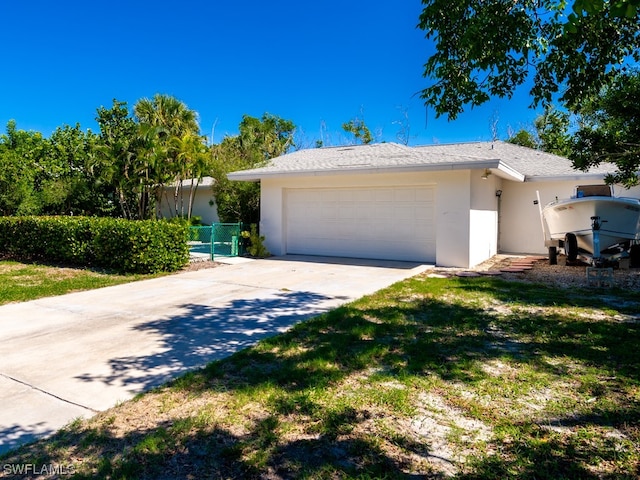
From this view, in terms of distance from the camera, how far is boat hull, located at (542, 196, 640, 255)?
9711 mm

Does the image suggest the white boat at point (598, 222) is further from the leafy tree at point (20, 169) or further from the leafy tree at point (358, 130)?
the leafy tree at point (358, 130)

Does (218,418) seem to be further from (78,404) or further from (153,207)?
(153,207)

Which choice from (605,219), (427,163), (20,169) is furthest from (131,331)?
(20,169)

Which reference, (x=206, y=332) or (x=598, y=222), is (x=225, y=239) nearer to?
(x=206, y=332)

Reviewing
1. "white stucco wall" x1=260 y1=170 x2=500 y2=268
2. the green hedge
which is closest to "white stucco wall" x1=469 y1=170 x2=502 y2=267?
"white stucco wall" x1=260 y1=170 x2=500 y2=268

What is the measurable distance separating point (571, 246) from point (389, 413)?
9527 mm

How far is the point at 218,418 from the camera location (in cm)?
325

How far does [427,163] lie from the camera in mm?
10914

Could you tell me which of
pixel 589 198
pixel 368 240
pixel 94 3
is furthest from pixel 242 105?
pixel 589 198

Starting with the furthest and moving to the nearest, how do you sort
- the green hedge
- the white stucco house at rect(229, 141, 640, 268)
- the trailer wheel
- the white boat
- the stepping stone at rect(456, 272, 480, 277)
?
1. the white stucco house at rect(229, 141, 640, 268)
2. the trailer wheel
3. the green hedge
4. the stepping stone at rect(456, 272, 480, 277)
5. the white boat

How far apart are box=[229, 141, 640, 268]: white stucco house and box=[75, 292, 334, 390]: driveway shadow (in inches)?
201

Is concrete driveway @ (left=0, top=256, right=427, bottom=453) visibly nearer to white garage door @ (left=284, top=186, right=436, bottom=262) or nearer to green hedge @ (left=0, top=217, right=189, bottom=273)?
green hedge @ (left=0, top=217, right=189, bottom=273)

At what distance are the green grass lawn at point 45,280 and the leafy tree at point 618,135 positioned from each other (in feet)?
29.5

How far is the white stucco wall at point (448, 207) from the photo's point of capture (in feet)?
36.4
